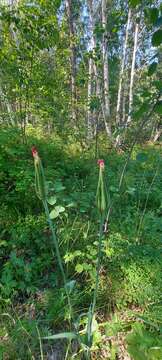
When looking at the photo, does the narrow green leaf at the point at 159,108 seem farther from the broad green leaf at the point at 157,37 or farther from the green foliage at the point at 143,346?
the green foliage at the point at 143,346

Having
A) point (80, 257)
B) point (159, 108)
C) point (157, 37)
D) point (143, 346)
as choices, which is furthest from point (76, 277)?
point (157, 37)

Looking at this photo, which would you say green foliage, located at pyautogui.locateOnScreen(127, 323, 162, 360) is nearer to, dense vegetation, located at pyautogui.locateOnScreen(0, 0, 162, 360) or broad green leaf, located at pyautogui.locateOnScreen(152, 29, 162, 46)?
dense vegetation, located at pyautogui.locateOnScreen(0, 0, 162, 360)

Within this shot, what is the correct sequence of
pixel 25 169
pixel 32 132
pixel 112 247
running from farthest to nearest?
1. pixel 32 132
2. pixel 25 169
3. pixel 112 247

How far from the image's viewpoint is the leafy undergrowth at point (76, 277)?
Answer: 1.44m

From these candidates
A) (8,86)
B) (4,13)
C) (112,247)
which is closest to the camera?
(112,247)

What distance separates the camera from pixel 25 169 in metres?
2.76

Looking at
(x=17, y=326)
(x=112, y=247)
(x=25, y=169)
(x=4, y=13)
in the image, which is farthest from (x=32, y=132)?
(x=17, y=326)

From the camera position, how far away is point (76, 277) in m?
1.91

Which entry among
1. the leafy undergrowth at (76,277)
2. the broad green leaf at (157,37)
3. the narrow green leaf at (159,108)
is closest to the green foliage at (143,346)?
the leafy undergrowth at (76,277)

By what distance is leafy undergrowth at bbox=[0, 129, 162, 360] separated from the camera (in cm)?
144

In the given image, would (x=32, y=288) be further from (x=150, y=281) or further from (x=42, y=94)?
(x=42, y=94)

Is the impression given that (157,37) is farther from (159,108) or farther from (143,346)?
(143,346)

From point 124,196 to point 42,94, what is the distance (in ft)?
8.43

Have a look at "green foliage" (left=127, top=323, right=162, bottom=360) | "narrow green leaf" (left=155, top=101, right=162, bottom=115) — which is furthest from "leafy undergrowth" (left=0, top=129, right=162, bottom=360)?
"narrow green leaf" (left=155, top=101, right=162, bottom=115)
